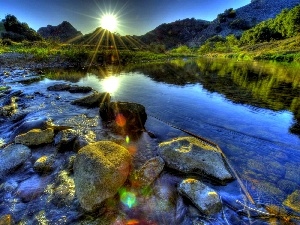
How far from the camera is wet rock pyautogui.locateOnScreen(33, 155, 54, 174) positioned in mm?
6922

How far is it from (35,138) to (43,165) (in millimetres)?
1897

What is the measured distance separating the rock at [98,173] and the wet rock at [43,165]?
1372mm

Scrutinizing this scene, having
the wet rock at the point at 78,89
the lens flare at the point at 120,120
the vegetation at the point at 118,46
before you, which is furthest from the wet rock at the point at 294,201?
the vegetation at the point at 118,46

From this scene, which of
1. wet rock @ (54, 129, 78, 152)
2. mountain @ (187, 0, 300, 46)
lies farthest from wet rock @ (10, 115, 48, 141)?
mountain @ (187, 0, 300, 46)

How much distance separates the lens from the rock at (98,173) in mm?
5312

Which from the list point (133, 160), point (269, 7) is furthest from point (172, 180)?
point (269, 7)

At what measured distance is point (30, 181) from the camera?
6414mm

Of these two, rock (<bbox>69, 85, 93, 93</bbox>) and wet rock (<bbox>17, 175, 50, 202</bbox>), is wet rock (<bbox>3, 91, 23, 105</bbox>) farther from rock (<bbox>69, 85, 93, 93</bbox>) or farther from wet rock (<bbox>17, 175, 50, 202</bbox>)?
wet rock (<bbox>17, 175, 50, 202</bbox>)

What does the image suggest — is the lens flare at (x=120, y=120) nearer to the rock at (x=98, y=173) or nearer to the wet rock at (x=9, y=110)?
the rock at (x=98, y=173)

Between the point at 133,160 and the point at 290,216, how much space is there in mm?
4737

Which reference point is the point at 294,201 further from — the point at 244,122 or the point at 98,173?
the point at 244,122

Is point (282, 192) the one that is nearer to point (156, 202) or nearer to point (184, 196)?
point (184, 196)

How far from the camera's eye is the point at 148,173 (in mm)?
6621

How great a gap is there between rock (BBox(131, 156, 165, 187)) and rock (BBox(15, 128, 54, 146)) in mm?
4161
